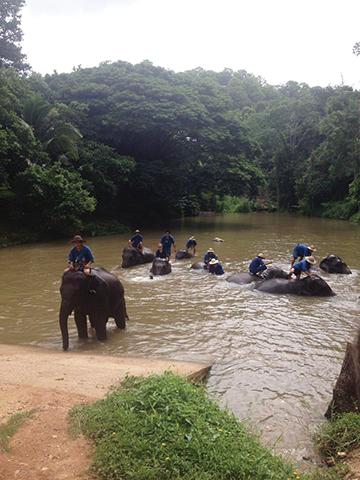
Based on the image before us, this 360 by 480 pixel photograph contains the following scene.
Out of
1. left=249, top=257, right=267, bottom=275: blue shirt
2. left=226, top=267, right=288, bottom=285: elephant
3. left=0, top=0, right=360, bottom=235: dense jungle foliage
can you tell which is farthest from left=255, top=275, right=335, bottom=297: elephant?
left=0, top=0, right=360, bottom=235: dense jungle foliage

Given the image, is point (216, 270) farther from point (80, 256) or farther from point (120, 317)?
point (80, 256)

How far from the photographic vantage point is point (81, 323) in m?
9.11

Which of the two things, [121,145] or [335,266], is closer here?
[335,266]

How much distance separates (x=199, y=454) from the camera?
162 inches

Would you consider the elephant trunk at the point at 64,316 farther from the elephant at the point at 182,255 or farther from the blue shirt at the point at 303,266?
the elephant at the point at 182,255

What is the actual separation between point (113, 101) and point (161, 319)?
2363 centimetres

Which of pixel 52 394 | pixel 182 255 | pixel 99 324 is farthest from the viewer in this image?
pixel 182 255

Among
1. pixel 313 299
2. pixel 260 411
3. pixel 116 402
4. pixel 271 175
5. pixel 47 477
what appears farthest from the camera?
pixel 271 175

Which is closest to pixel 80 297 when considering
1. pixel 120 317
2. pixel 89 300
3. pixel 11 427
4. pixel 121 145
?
pixel 89 300

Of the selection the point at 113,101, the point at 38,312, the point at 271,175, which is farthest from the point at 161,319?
the point at 271,175

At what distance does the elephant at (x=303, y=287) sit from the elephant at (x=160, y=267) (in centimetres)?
382

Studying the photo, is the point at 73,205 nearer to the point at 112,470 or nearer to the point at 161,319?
the point at 161,319

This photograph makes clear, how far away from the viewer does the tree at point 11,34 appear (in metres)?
35.8

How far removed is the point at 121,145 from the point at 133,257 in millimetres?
17093
